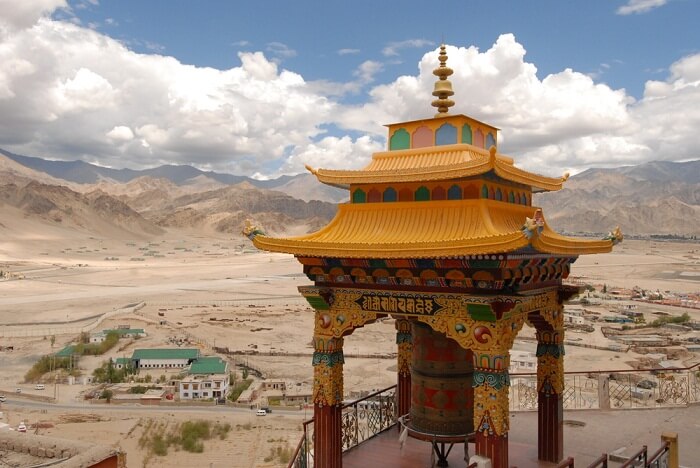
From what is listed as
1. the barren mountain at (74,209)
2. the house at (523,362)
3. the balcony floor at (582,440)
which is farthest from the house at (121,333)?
the barren mountain at (74,209)

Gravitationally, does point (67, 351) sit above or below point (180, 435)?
above

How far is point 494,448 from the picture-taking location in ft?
28.5

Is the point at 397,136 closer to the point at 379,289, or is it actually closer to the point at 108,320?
the point at 379,289

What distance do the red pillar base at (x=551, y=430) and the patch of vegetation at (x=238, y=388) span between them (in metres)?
27.9

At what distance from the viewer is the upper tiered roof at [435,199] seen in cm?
905

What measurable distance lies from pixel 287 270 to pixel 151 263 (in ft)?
90.3

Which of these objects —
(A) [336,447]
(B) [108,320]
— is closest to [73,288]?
(B) [108,320]

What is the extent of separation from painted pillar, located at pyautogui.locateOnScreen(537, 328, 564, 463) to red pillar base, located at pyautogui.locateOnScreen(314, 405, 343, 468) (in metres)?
3.86

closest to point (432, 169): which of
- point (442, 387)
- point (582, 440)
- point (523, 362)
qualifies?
point (442, 387)

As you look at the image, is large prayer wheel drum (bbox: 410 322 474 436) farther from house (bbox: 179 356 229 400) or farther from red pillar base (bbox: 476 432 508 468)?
house (bbox: 179 356 229 400)

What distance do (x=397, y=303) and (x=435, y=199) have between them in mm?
1899

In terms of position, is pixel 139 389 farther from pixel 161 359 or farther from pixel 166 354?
pixel 166 354

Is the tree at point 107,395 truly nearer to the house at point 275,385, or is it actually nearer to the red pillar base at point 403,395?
the house at point 275,385

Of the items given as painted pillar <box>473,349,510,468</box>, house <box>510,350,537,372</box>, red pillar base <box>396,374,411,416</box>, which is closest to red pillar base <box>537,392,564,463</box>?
painted pillar <box>473,349,510,468</box>
